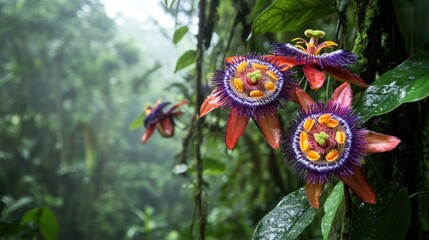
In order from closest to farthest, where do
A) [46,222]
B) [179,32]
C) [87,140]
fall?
[179,32] < [46,222] < [87,140]

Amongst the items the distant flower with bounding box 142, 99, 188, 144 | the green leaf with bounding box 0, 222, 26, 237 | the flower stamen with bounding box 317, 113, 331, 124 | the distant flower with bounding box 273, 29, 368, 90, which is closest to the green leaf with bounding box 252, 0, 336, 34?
the distant flower with bounding box 273, 29, 368, 90

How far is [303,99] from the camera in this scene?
476 millimetres

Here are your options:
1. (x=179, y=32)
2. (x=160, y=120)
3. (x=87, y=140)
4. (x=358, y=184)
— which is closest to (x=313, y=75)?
(x=358, y=184)

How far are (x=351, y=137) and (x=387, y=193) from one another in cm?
11

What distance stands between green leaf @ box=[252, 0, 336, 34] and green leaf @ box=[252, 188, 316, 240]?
0.88ft

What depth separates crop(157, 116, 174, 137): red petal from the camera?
92cm

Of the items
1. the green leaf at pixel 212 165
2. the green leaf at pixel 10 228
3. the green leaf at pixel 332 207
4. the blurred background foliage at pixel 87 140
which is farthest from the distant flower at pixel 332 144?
the blurred background foliage at pixel 87 140

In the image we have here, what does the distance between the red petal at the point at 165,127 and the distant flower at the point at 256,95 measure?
43 centimetres

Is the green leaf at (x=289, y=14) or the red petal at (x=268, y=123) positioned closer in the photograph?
the red petal at (x=268, y=123)

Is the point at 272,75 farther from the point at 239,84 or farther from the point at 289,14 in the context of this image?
the point at 289,14

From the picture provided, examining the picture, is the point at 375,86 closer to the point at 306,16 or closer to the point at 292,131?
the point at 292,131

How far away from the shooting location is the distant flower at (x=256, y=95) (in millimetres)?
481

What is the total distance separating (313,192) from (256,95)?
0.44 ft

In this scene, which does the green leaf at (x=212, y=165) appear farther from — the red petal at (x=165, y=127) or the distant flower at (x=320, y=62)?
the distant flower at (x=320, y=62)
